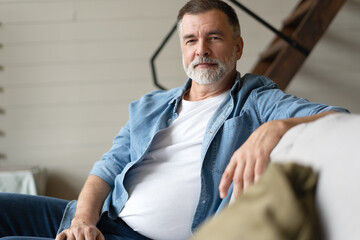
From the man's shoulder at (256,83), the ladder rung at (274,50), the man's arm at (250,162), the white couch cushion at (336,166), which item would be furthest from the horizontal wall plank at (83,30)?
the white couch cushion at (336,166)

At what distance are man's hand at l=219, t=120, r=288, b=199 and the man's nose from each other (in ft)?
2.35

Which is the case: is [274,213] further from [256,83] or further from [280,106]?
[256,83]

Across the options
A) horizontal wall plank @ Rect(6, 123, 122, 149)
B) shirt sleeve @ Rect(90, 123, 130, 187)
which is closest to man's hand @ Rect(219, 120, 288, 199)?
Result: shirt sleeve @ Rect(90, 123, 130, 187)

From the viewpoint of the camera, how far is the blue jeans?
4.44ft

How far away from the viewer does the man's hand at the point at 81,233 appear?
122 centimetres

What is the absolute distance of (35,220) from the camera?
1.38 meters

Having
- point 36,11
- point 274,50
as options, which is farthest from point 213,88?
point 36,11

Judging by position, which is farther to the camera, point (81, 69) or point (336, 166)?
point (81, 69)

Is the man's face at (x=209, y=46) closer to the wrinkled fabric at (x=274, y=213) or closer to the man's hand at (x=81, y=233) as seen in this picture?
the man's hand at (x=81, y=233)

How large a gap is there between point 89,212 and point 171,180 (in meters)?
0.31

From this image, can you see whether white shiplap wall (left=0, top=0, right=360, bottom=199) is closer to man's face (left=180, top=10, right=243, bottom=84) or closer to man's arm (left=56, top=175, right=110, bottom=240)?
man's face (left=180, top=10, right=243, bottom=84)

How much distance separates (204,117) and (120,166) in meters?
0.40

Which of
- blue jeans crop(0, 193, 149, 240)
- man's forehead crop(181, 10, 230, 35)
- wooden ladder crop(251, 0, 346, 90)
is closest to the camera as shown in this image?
blue jeans crop(0, 193, 149, 240)

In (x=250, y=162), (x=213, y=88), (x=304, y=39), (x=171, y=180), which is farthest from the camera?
(x=304, y=39)
